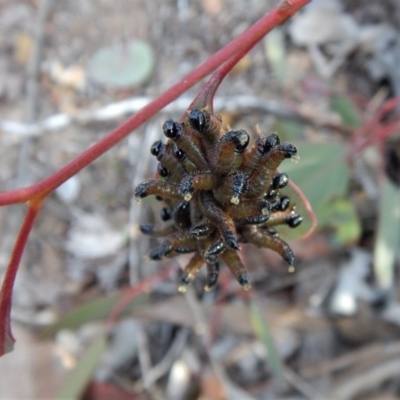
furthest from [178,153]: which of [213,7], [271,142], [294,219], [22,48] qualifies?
[22,48]

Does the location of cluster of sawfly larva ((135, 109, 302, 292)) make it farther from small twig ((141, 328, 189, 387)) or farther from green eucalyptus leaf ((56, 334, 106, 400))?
small twig ((141, 328, 189, 387))

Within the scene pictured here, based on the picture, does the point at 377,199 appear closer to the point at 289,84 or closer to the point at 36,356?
the point at 289,84

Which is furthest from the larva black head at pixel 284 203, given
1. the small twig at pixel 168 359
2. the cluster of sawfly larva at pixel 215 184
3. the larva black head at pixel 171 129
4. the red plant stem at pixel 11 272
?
the small twig at pixel 168 359

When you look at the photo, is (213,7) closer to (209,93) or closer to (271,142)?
(209,93)

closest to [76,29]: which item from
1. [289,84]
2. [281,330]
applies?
[289,84]

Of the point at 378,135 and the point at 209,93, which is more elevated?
the point at 378,135

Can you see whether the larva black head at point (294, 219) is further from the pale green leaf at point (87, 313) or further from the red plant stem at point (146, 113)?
the pale green leaf at point (87, 313)
